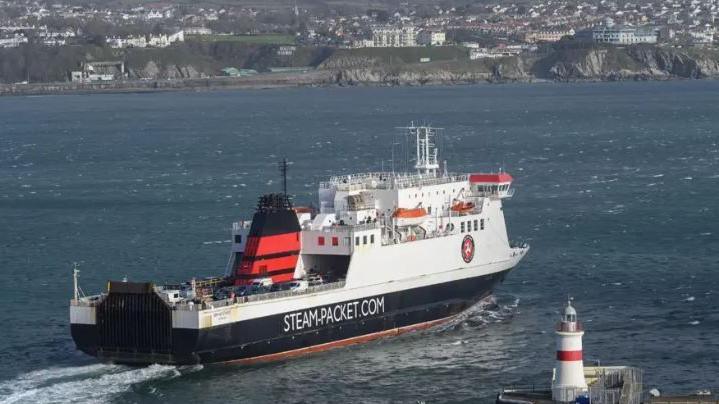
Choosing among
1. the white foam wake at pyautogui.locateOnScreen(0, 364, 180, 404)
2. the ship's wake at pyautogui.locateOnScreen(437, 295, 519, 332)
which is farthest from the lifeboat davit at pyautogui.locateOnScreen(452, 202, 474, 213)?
the white foam wake at pyautogui.locateOnScreen(0, 364, 180, 404)

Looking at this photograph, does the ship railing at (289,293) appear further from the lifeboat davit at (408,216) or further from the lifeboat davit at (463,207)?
the lifeboat davit at (463,207)

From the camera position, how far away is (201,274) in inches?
1933

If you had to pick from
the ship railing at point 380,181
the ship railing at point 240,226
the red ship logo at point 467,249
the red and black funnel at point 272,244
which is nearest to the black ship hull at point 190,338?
the red and black funnel at point 272,244

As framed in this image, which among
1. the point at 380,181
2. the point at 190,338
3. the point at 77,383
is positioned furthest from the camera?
the point at 380,181

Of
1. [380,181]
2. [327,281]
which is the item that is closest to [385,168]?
[380,181]

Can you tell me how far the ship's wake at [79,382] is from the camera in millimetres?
35594

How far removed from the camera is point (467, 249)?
1774 inches

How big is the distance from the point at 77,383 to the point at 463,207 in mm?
13464

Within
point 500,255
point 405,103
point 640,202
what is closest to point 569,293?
point 500,255

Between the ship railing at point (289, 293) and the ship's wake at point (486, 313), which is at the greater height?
the ship railing at point (289, 293)

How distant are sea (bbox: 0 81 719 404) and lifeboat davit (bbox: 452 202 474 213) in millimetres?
2594

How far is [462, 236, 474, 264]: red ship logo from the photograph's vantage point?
44881 millimetres

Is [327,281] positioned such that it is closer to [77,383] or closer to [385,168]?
[77,383]

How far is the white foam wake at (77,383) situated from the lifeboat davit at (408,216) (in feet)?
28.3
